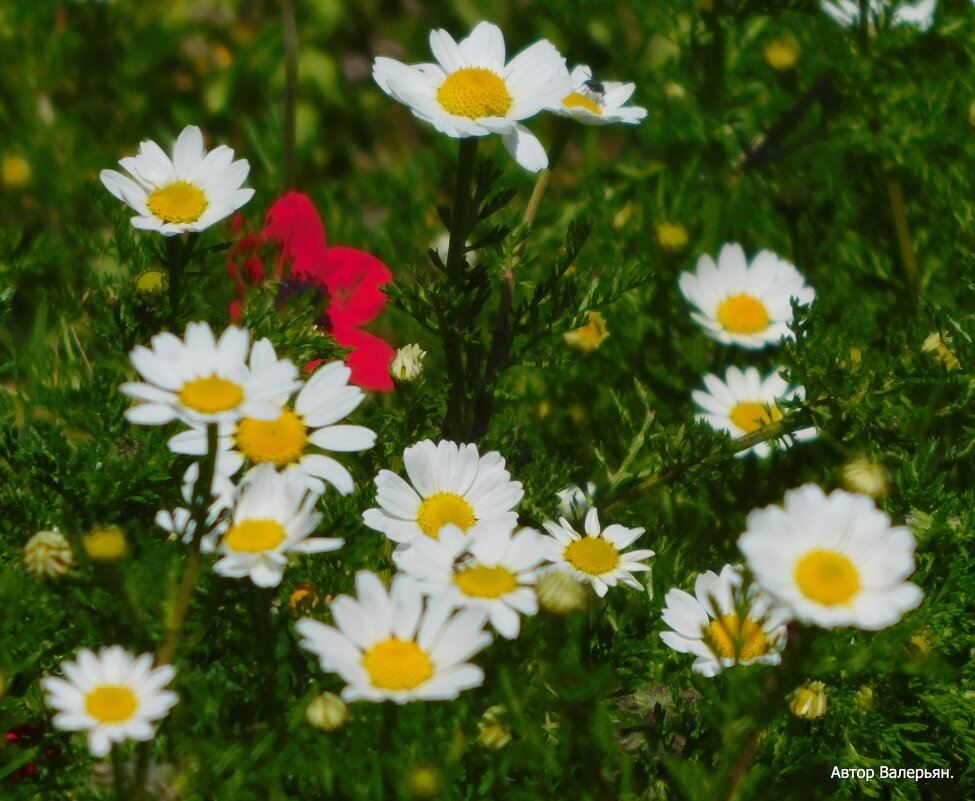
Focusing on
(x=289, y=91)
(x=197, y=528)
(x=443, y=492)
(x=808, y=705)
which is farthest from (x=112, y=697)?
(x=289, y=91)

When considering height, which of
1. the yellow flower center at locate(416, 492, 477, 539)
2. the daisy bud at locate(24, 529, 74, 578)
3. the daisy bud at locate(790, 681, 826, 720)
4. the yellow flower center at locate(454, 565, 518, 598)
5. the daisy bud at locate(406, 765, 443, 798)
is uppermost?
the yellow flower center at locate(416, 492, 477, 539)

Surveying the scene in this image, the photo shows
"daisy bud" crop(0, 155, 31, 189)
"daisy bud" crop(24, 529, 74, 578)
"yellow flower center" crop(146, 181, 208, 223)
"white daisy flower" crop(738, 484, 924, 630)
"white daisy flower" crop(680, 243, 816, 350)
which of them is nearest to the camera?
"white daisy flower" crop(738, 484, 924, 630)

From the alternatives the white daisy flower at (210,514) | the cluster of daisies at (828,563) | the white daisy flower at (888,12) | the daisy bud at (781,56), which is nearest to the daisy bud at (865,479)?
the cluster of daisies at (828,563)

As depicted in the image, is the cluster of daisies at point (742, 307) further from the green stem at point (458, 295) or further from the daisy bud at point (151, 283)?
the daisy bud at point (151, 283)

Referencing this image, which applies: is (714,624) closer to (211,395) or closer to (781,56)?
(211,395)

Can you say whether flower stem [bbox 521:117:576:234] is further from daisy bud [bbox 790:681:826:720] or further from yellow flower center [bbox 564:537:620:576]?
daisy bud [bbox 790:681:826:720]

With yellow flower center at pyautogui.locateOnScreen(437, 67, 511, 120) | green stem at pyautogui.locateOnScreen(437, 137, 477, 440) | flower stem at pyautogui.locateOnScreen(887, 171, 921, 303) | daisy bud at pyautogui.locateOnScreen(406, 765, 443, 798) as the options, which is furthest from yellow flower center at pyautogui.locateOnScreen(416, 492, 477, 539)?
flower stem at pyautogui.locateOnScreen(887, 171, 921, 303)

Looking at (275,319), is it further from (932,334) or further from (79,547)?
(932,334)
